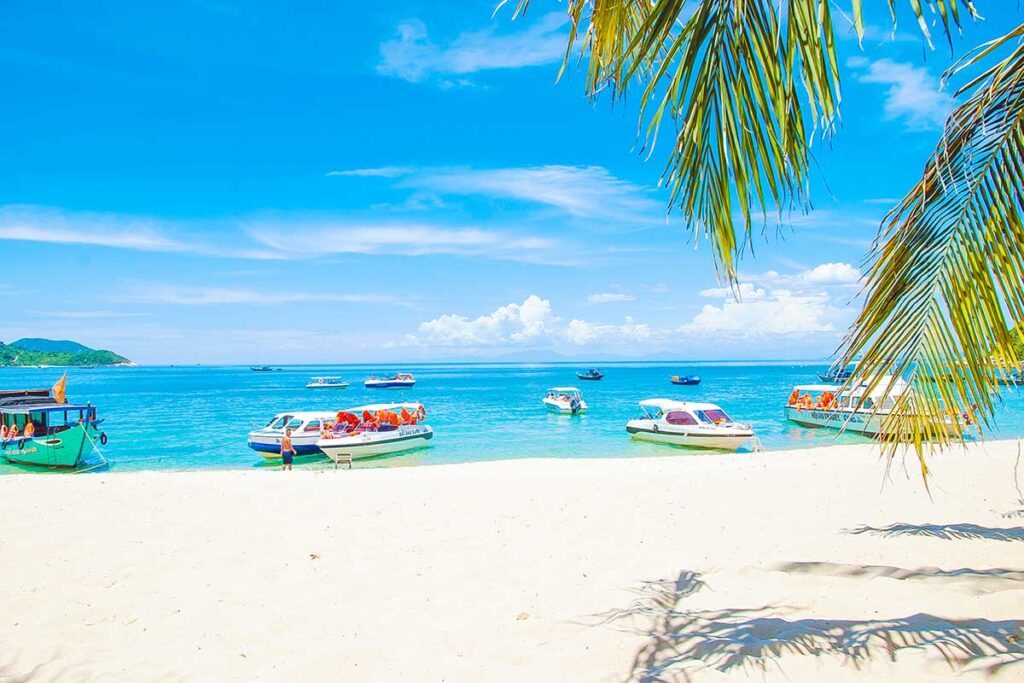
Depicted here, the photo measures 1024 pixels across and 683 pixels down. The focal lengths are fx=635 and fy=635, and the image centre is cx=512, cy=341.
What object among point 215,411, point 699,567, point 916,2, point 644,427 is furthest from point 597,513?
point 215,411

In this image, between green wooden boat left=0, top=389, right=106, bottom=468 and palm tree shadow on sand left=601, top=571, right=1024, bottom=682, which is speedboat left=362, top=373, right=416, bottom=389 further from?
palm tree shadow on sand left=601, top=571, right=1024, bottom=682

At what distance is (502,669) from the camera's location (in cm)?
475

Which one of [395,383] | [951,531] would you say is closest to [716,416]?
[951,531]

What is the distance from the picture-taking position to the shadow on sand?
747cm

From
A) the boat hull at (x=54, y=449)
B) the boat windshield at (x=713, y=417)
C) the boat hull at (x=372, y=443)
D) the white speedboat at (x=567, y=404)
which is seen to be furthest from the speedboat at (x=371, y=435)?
the white speedboat at (x=567, y=404)

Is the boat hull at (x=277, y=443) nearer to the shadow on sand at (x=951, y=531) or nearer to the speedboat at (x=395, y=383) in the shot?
the shadow on sand at (x=951, y=531)

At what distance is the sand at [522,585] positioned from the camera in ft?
15.6

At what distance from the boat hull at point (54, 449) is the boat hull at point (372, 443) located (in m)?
8.84

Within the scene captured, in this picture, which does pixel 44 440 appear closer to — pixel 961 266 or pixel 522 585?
pixel 522 585

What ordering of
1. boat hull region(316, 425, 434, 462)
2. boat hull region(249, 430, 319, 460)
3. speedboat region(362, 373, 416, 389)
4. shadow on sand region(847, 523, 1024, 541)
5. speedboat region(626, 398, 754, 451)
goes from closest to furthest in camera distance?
shadow on sand region(847, 523, 1024, 541) < boat hull region(316, 425, 434, 462) < speedboat region(626, 398, 754, 451) < boat hull region(249, 430, 319, 460) < speedboat region(362, 373, 416, 389)

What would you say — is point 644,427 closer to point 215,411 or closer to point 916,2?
point 916,2

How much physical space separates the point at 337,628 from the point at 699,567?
12.4 feet

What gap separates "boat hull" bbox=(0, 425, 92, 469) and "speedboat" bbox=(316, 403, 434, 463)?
29.0ft

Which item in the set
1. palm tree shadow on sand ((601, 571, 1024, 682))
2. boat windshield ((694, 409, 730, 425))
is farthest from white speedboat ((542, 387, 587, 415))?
palm tree shadow on sand ((601, 571, 1024, 682))
